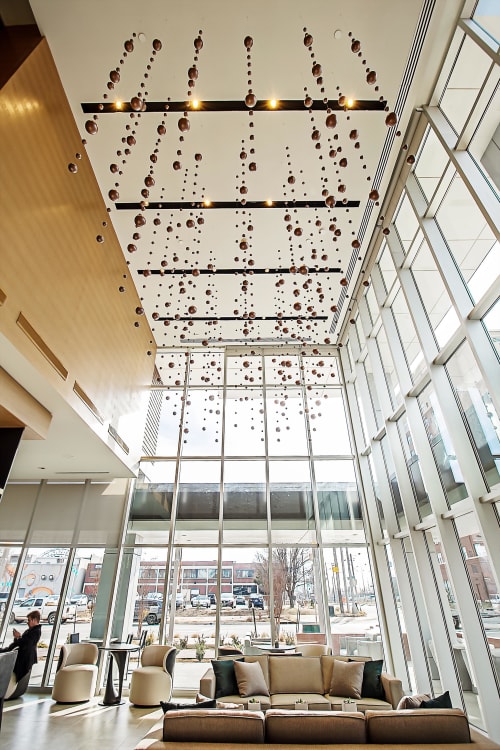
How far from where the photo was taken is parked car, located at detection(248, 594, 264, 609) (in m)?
7.51

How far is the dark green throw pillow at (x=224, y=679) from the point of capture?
5.28m

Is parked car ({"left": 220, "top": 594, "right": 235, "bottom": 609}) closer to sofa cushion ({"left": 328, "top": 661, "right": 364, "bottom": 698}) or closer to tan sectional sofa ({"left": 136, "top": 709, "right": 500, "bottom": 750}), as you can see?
sofa cushion ({"left": 328, "top": 661, "right": 364, "bottom": 698})

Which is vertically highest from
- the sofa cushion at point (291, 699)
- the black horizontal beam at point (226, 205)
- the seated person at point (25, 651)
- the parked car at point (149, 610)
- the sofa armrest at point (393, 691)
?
the black horizontal beam at point (226, 205)

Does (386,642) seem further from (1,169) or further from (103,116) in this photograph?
(103,116)

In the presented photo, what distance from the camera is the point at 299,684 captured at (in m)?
5.70

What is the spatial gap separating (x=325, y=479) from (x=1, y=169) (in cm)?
750

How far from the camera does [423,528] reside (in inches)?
235

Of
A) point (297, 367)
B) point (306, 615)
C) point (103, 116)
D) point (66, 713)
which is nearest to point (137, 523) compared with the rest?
point (66, 713)

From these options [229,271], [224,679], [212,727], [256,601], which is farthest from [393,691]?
[229,271]

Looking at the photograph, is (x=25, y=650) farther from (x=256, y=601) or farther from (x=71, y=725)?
(x=256, y=601)

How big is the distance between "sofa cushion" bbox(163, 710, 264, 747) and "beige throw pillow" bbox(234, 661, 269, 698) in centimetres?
297

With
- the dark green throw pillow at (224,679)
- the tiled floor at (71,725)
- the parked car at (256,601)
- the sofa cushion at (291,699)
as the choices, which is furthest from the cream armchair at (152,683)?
the sofa cushion at (291,699)

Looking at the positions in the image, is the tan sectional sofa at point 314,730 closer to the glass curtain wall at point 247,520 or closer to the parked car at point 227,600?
the glass curtain wall at point 247,520

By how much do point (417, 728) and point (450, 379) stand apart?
369cm
